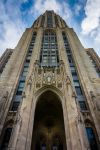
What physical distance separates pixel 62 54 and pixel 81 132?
1792 cm

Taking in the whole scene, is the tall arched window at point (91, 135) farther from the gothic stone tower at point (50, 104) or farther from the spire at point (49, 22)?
the spire at point (49, 22)

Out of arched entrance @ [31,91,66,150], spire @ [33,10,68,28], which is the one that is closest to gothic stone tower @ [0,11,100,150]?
arched entrance @ [31,91,66,150]

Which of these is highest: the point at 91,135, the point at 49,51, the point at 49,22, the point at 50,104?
the point at 49,22

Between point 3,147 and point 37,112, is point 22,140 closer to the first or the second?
point 3,147

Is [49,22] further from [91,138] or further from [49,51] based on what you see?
[91,138]

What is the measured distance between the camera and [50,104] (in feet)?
71.5

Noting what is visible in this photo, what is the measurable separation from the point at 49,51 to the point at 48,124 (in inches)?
633

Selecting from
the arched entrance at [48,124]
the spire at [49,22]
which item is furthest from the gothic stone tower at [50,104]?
the spire at [49,22]

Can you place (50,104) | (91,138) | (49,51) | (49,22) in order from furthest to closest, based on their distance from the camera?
(49,22) < (49,51) < (50,104) < (91,138)

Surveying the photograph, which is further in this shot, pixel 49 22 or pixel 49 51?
pixel 49 22

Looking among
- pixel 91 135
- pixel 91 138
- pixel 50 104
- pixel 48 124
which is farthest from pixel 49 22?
pixel 91 138

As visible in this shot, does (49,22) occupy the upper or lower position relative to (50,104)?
upper

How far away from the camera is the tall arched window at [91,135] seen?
47.2ft

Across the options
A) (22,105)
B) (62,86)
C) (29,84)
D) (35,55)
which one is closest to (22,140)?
(22,105)
